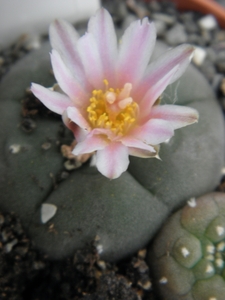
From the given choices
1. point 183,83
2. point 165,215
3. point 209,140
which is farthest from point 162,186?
point 183,83

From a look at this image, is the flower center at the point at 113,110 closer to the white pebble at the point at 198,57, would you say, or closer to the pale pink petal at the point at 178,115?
the pale pink petal at the point at 178,115

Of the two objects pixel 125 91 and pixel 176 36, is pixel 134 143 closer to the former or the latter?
pixel 125 91

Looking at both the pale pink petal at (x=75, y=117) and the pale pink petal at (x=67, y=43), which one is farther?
the pale pink petal at (x=67, y=43)

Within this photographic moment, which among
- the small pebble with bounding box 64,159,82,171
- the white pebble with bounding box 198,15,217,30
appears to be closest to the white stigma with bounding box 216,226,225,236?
the small pebble with bounding box 64,159,82,171

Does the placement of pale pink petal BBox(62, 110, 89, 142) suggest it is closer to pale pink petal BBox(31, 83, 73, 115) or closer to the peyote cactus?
pale pink petal BBox(31, 83, 73, 115)

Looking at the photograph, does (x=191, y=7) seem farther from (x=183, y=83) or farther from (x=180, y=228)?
(x=180, y=228)

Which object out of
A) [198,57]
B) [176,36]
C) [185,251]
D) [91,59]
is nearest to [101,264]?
[185,251]

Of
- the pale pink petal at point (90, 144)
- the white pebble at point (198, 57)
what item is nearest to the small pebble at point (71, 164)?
the pale pink petal at point (90, 144)
